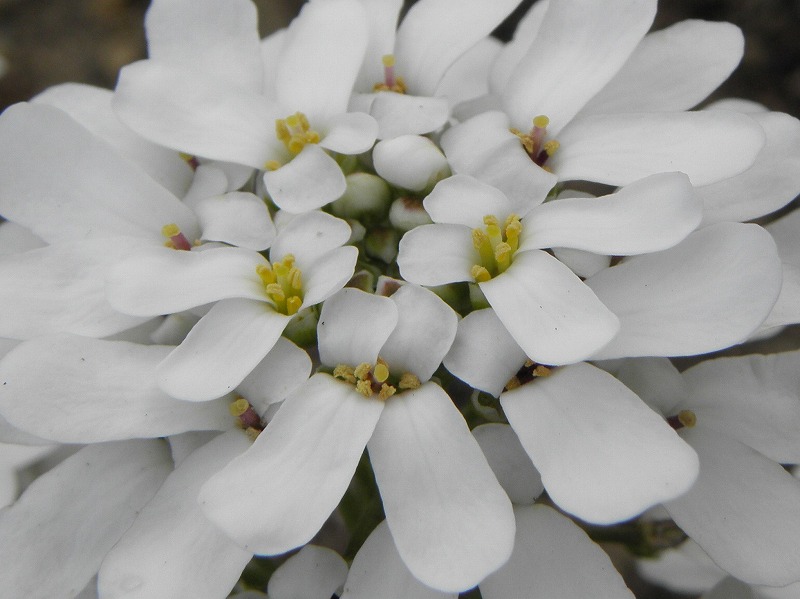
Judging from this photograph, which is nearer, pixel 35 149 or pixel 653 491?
pixel 653 491

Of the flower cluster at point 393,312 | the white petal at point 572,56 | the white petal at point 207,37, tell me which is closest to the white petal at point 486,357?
the flower cluster at point 393,312

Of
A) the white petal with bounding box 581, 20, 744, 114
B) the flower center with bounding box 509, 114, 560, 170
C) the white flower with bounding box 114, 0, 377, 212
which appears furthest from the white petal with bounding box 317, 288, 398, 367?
the white petal with bounding box 581, 20, 744, 114

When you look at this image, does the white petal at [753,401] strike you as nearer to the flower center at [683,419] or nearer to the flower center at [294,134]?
the flower center at [683,419]

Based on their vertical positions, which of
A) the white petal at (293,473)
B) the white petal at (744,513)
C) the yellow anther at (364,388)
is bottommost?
the white petal at (744,513)

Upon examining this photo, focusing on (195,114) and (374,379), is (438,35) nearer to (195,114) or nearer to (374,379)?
(195,114)

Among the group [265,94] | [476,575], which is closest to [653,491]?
[476,575]

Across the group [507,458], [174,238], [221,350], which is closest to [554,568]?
[507,458]

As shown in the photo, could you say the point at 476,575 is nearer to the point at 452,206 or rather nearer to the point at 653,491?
the point at 653,491
